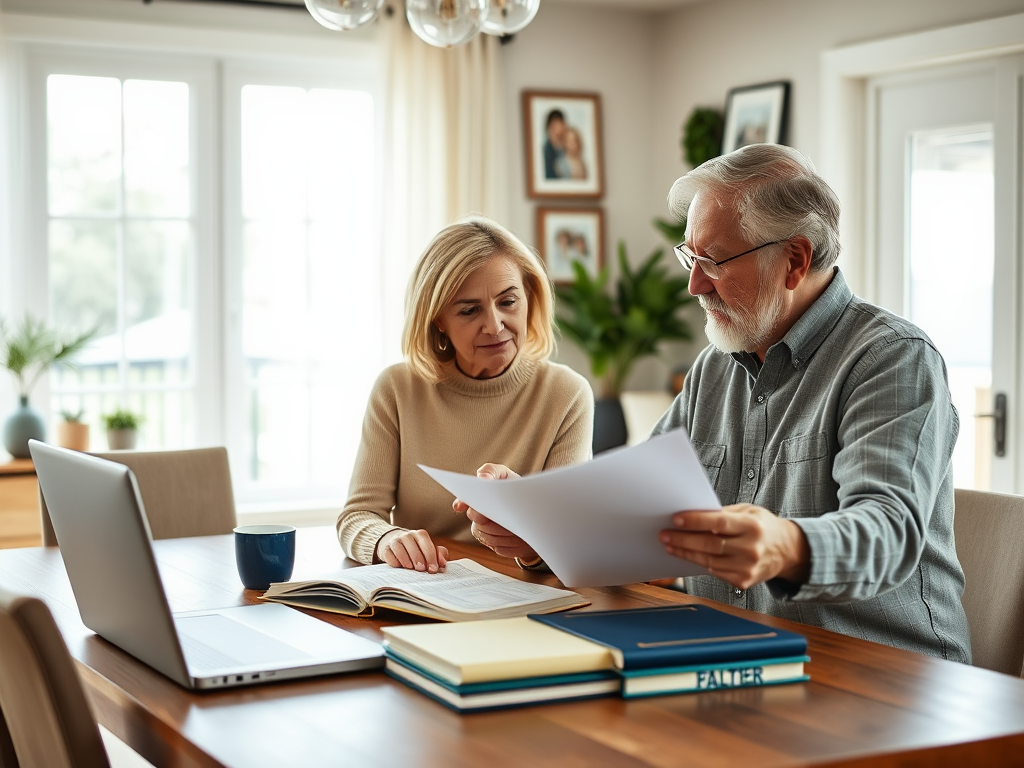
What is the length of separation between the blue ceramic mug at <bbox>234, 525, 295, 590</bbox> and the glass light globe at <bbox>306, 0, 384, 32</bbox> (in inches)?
35.4

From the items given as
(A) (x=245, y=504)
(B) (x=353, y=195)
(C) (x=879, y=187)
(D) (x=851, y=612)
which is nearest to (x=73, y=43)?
(B) (x=353, y=195)

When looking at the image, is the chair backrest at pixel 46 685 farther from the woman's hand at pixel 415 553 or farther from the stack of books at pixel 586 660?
the woman's hand at pixel 415 553

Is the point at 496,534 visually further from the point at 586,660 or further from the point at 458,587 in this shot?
the point at 586,660

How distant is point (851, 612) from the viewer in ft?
5.37

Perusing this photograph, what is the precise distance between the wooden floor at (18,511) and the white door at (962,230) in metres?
3.00

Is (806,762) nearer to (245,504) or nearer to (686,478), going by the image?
(686,478)

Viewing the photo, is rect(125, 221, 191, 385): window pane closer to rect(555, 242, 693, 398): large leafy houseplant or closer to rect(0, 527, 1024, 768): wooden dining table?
rect(555, 242, 693, 398): large leafy houseplant

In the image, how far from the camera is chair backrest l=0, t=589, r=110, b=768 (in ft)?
3.80

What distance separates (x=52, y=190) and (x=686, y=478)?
3702 millimetres

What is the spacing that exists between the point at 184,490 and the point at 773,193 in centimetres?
149

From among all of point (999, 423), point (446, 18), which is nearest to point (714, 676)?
point (446, 18)

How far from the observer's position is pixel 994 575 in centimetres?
176

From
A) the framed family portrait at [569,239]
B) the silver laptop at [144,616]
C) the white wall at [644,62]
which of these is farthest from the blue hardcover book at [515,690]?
the framed family portrait at [569,239]

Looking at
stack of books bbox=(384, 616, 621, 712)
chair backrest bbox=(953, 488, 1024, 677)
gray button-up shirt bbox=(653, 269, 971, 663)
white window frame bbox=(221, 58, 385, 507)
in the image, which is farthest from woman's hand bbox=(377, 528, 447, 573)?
white window frame bbox=(221, 58, 385, 507)
